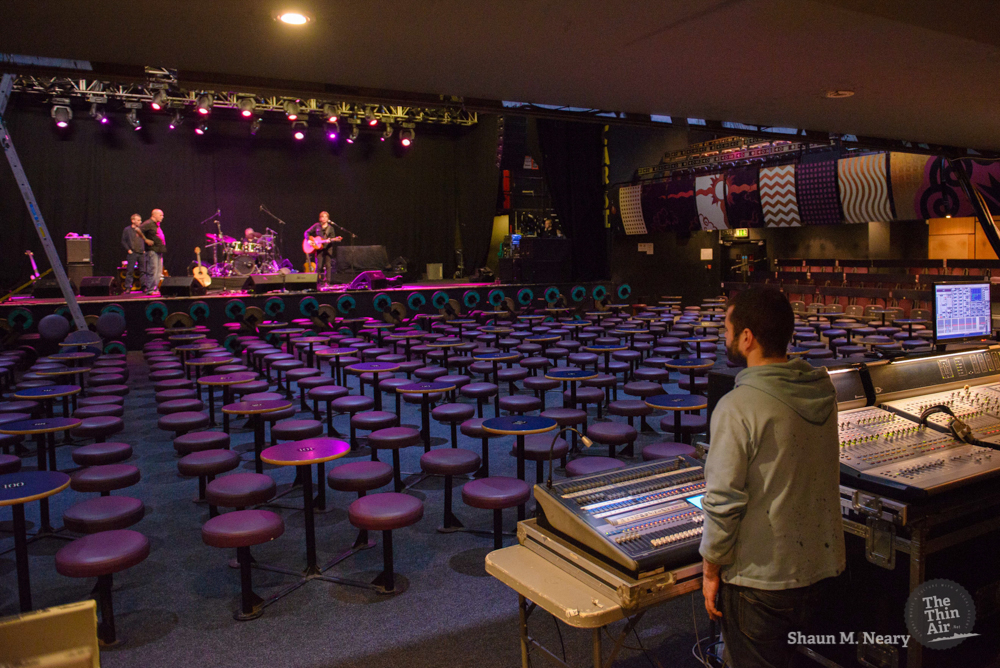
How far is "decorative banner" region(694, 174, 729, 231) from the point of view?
12.1m

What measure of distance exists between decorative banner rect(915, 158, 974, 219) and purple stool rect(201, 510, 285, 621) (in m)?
9.21

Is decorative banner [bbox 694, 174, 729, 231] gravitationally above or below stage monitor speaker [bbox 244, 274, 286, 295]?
above

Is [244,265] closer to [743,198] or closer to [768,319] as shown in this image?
[743,198]

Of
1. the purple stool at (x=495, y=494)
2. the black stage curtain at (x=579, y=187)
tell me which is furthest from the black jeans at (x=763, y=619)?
the black stage curtain at (x=579, y=187)

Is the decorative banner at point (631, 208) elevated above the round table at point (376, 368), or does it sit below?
A: above

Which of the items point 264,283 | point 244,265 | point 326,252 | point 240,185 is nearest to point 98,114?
point 240,185

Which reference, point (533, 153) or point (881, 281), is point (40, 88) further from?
point (881, 281)

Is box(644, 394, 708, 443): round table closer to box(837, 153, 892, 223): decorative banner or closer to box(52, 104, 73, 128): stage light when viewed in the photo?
box(837, 153, 892, 223): decorative banner

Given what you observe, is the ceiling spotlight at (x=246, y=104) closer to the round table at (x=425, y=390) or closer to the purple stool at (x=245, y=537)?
the round table at (x=425, y=390)

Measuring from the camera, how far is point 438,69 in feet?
10.3

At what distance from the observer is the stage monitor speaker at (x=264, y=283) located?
11586 mm

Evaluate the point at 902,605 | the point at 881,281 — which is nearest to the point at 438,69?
the point at 902,605

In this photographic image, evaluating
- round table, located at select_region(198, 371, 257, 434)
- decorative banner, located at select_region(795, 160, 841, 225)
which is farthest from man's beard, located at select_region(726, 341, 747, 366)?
decorative banner, located at select_region(795, 160, 841, 225)

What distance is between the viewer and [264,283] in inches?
458
